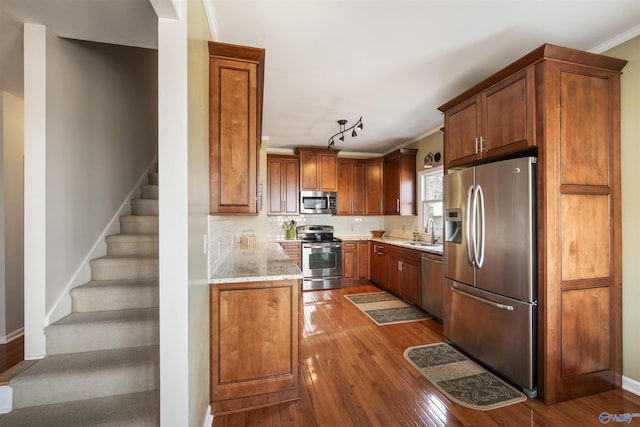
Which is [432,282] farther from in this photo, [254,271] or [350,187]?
[350,187]

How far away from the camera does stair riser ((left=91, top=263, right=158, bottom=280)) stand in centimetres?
223

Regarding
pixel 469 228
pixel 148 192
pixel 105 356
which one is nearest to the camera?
pixel 105 356

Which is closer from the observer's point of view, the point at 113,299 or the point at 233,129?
the point at 233,129

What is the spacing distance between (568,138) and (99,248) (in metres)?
3.93

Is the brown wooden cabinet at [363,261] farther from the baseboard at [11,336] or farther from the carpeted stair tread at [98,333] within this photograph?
the baseboard at [11,336]

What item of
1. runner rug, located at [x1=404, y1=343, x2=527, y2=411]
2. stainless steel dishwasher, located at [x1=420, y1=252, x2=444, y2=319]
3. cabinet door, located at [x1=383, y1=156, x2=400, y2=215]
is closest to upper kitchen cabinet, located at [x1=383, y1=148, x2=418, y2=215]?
cabinet door, located at [x1=383, y1=156, x2=400, y2=215]

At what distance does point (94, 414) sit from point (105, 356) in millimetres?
367

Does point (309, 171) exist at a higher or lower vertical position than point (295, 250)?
higher

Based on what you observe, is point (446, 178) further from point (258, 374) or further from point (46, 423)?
point (46, 423)

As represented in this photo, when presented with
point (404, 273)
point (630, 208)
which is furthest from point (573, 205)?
point (404, 273)

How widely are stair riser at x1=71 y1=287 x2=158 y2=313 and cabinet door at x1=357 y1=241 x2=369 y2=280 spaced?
379 centimetres

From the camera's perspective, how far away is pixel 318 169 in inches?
209

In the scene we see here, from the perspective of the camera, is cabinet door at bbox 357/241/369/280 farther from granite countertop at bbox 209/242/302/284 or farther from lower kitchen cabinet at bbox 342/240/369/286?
granite countertop at bbox 209/242/302/284

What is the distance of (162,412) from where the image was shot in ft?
4.09
